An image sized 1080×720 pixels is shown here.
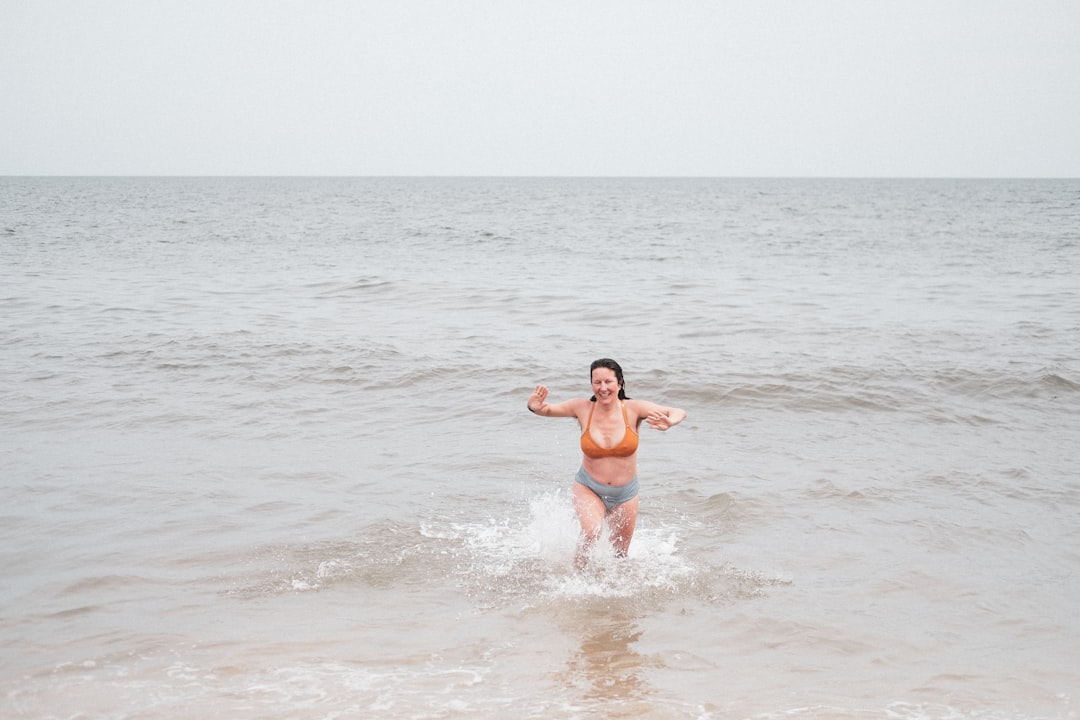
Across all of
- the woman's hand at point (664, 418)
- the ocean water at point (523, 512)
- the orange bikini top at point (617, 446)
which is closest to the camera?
the ocean water at point (523, 512)

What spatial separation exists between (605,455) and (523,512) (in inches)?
77.6

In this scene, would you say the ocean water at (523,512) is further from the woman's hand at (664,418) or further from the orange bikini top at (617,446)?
the woman's hand at (664,418)

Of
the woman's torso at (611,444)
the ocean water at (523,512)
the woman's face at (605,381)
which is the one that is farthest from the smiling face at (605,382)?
the ocean water at (523,512)

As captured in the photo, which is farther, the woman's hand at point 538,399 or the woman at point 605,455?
the woman at point 605,455

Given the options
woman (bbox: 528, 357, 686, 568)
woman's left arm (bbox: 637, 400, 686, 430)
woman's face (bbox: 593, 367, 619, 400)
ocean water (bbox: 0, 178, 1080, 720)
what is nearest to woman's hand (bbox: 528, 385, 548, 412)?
woman (bbox: 528, 357, 686, 568)

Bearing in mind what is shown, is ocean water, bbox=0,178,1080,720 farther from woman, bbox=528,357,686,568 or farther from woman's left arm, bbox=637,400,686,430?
woman's left arm, bbox=637,400,686,430

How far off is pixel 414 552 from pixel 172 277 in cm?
2003

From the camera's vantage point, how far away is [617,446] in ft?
22.5

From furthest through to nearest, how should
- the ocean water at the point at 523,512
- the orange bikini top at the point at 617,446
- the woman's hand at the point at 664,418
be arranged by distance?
1. the orange bikini top at the point at 617,446
2. the woman's hand at the point at 664,418
3. the ocean water at the point at 523,512

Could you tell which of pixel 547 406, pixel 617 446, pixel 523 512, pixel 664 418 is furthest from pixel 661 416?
A: pixel 523 512

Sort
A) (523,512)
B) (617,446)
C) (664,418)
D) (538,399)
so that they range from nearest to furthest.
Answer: (664,418) < (538,399) < (617,446) < (523,512)

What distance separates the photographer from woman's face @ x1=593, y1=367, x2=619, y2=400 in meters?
6.66

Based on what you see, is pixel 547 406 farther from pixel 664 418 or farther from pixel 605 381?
pixel 664 418

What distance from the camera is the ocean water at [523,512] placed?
5.49 meters
